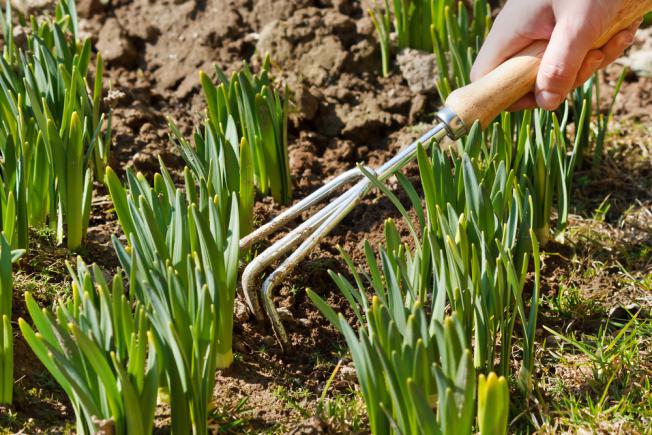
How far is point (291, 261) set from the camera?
251 centimetres

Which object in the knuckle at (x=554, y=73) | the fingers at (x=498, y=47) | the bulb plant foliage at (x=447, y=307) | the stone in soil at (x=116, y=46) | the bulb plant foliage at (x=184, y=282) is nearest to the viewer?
the bulb plant foliage at (x=447, y=307)

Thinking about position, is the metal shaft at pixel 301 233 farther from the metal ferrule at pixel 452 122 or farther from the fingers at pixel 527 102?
the fingers at pixel 527 102

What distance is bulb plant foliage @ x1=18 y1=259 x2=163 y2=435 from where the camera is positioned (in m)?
1.84

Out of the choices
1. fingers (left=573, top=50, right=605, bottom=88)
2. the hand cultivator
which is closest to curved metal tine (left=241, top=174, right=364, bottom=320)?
the hand cultivator

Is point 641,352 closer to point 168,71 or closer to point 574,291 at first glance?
point 574,291

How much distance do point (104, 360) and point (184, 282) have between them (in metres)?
0.39

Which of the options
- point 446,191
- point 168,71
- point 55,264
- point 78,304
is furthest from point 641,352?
point 168,71

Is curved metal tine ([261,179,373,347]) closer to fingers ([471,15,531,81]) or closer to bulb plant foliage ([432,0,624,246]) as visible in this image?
bulb plant foliage ([432,0,624,246])

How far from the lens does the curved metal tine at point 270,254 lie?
2477 millimetres

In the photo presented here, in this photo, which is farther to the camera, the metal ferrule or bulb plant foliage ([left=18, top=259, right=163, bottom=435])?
the metal ferrule

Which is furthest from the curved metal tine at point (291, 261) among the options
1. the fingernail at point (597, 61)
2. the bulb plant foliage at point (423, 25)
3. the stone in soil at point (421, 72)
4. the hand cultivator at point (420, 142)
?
the stone in soil at point (421, 72)

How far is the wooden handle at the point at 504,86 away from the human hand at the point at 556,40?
1.6 inches

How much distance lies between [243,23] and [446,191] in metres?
1.94

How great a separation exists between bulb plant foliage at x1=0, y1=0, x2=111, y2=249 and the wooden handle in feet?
3.57
